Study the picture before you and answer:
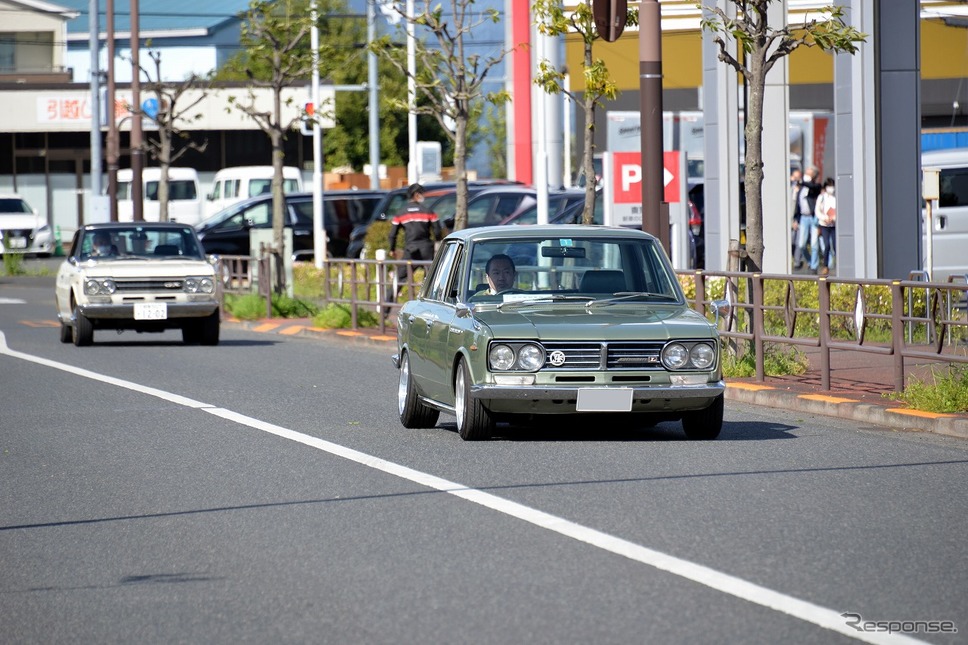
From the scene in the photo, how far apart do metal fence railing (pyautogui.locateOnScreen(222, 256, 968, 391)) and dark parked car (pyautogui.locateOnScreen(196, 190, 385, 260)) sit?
68.3 feet

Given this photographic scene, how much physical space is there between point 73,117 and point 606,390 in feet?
169

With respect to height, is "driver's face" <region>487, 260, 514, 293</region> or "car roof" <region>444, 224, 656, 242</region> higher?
"car roof" <region>444, 224, 656, 242</region>

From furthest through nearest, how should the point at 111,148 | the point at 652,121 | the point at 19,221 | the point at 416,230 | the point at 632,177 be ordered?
the point at 19,221 → the point at 111,148 → the point at 416,230 → the point at 632,177 → the point at 652,121

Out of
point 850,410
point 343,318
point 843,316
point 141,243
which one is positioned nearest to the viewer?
point 850,410

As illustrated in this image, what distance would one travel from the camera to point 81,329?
830 inches

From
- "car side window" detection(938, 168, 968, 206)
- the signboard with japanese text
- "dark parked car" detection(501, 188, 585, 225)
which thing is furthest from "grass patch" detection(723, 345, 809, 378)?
the signboard with japanese text

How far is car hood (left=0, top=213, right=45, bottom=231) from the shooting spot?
49531mm

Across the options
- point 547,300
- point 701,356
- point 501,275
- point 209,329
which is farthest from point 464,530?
point 209,329

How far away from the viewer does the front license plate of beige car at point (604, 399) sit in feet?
34.3

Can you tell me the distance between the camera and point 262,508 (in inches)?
335

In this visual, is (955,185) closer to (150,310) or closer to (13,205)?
(150,310)

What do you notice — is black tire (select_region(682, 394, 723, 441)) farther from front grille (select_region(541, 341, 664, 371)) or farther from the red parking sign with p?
the red parking sign with p

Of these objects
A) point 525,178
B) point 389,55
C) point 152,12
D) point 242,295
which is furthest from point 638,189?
point 152,12

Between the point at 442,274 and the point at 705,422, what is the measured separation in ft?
7.75
